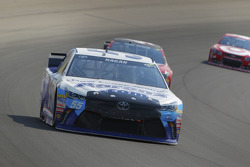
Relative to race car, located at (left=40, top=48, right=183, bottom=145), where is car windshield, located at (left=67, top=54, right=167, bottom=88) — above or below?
above

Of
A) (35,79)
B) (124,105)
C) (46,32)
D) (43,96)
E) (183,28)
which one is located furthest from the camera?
(183,28)

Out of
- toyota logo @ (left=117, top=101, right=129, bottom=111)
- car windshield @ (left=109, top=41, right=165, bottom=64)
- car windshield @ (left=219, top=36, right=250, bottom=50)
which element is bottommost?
car windshield @ (left=219, top=36, right=250, bottom=50)

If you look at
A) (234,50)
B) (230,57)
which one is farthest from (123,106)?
(234,50)

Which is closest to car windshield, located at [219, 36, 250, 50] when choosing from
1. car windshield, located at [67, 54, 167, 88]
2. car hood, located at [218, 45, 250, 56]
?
car hood, located at [218, 45, 250, 56]

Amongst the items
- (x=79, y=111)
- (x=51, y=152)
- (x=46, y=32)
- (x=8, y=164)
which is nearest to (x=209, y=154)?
(x=79, y=111)

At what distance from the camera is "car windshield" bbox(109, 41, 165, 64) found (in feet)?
53.1

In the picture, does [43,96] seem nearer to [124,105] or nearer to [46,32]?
[124,105]

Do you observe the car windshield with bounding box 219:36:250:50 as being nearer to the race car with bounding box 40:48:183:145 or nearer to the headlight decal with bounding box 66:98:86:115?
the race car with bounding box 40:48:183:145

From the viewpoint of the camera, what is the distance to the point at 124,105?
8414 millimetres

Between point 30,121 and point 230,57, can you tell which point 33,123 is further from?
point 230,57

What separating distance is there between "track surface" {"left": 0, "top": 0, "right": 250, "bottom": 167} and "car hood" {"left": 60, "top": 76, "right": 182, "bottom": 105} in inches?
26.0

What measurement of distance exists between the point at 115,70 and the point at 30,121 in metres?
1.55

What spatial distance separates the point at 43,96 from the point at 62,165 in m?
3.44

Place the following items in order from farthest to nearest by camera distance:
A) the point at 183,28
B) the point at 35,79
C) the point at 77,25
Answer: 1. the point at 183,28
2. the point at 77,25
3. the point at 35,79
